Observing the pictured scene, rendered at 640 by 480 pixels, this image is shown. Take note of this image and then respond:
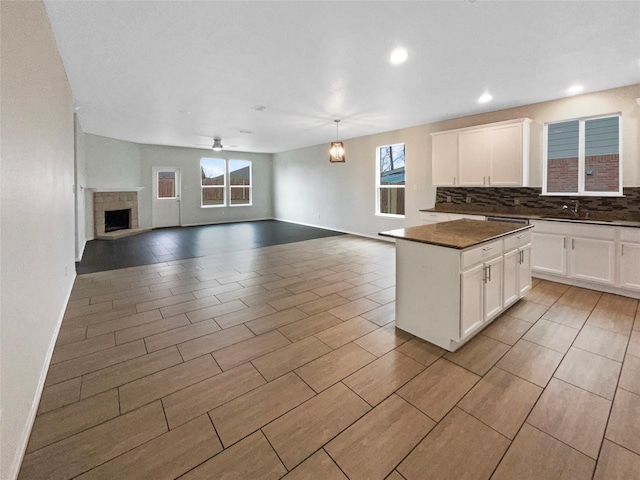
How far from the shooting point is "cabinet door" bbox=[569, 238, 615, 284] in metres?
3.68

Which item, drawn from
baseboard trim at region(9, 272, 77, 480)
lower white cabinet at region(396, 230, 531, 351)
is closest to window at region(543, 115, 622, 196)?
lower white cabinet at region(396, 230, 531, 351)

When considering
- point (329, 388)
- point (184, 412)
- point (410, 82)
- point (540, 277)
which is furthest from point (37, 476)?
point (540, 277)

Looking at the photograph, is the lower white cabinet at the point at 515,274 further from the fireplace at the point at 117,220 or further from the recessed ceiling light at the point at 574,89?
the fireplace at the point at 117,220

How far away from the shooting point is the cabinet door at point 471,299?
2408 mm

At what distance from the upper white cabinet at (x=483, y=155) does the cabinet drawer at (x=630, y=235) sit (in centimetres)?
137

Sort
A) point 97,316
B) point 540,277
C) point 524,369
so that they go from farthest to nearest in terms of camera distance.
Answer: point 540,277 → point 97,316 → point 524,369

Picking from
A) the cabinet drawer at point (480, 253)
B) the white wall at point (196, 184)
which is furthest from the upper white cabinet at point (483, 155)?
the white wall at point (196, 184)

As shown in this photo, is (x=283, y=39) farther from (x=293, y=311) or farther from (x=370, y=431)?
(x=370, y=431)

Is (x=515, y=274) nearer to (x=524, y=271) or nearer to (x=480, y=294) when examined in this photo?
(x=524, y=271)

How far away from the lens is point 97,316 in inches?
123

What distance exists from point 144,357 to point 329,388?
57.3 inches

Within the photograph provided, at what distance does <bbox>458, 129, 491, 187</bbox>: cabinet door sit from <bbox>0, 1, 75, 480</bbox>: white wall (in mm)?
5327

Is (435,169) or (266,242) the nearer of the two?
(435,169)

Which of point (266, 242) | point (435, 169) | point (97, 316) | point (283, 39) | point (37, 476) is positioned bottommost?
point (37, 476)
